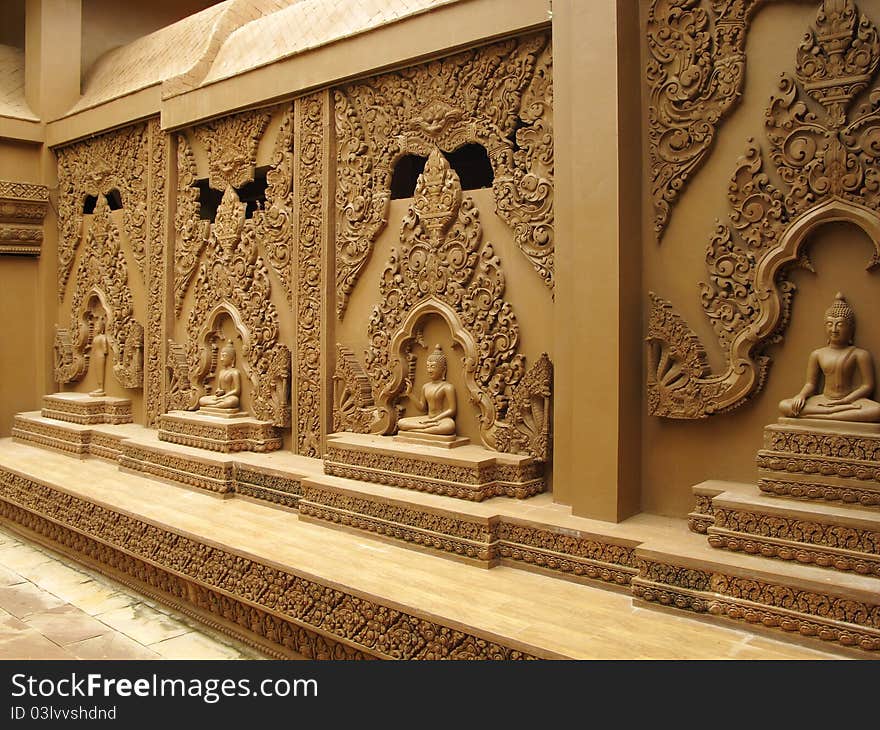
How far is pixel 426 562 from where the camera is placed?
4.00 metres

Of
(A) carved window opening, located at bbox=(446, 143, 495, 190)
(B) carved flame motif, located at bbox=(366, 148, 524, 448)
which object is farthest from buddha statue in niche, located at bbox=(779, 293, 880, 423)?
(A) carved window opening, located at bbox=(446, 143, 495, 190)

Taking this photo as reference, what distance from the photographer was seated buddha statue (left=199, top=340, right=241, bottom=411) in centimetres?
618

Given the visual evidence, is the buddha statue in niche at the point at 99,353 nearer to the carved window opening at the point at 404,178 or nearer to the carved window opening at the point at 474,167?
the carved window opening at the point at 404,178

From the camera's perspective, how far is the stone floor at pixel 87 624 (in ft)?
14.1

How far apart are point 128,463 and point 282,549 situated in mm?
2717

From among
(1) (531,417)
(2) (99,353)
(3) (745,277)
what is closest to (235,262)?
(2) (99,353)

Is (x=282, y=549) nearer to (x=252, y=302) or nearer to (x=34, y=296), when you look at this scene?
(x=252, y=302)

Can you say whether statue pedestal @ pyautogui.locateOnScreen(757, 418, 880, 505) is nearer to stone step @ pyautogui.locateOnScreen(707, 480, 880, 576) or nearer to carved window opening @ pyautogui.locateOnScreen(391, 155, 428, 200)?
stone step @ pyautogui.locateOnScreen(707, 480, 880, 576)

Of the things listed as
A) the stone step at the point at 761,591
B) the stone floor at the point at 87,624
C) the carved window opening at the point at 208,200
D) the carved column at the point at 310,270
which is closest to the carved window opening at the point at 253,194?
the carved window opening at the point at 208,200

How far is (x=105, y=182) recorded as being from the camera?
25.3 ft

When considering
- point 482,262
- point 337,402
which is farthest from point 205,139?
point 482,262

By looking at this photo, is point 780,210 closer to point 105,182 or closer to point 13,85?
point 105,182

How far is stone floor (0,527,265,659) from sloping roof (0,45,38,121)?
4.91m

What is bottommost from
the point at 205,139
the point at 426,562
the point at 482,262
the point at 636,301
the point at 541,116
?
the point at 426,562
